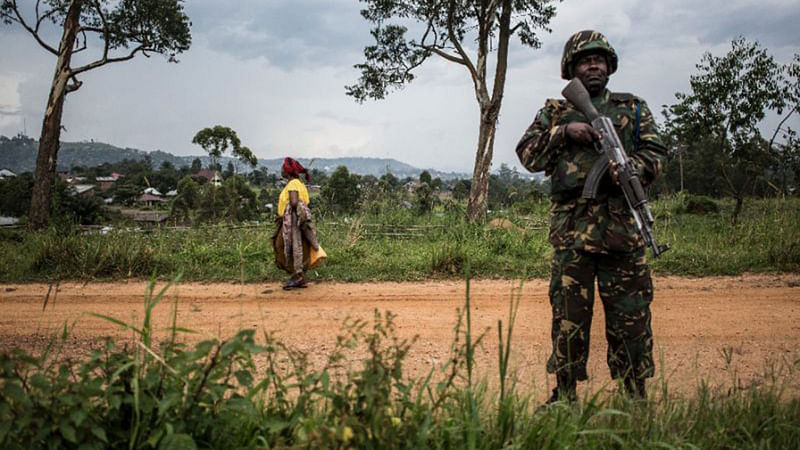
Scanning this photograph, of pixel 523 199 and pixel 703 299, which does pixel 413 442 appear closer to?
pixel 703 299

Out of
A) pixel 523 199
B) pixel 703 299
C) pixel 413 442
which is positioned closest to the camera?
pixel 413 442

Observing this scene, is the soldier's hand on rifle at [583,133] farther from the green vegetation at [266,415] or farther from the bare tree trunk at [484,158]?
the bare tree trunk at [484,158]

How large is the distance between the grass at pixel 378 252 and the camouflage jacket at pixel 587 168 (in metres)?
3.53

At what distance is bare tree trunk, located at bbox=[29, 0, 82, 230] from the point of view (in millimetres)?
12836

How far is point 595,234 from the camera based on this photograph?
313 centimetres

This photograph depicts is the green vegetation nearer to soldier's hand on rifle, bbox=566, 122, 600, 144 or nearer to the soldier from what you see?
the soldier

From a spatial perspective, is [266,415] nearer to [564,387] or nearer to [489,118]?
[564,387]

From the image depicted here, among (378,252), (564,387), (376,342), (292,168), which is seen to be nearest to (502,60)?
(378,252)

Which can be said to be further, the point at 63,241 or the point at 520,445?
the point at 63,241

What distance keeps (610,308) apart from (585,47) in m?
1.49

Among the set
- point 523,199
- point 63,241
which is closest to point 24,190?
point 63,241

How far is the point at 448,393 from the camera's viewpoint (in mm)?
2186

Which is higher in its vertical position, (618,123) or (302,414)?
(618,123)

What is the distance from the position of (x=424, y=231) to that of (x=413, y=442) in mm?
8216
